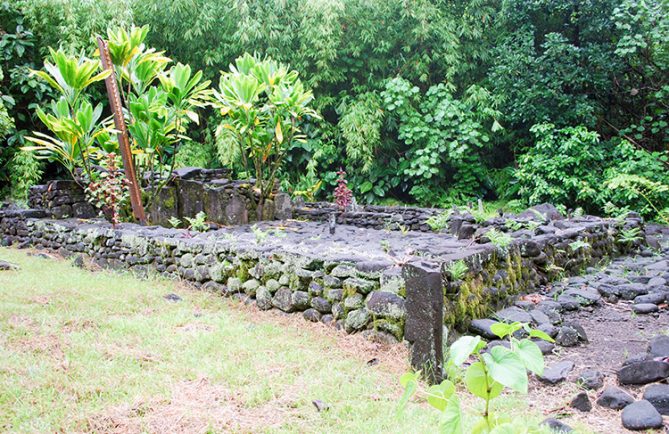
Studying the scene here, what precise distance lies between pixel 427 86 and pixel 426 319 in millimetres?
10814

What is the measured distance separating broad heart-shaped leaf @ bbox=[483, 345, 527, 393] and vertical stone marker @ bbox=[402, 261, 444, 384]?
1.86 metres

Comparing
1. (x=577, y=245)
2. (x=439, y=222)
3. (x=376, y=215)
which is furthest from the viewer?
(x=376, y=215)

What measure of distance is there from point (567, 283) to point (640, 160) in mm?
5672

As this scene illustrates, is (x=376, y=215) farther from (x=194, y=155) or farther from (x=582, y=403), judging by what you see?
(x=582, y=403)

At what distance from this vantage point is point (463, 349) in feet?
4.95

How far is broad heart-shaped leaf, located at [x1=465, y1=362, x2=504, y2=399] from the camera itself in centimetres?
151

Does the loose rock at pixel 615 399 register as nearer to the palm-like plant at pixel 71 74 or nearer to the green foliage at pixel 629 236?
the green foliage at pixel 629 236

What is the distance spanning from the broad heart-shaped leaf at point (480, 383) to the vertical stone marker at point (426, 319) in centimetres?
186

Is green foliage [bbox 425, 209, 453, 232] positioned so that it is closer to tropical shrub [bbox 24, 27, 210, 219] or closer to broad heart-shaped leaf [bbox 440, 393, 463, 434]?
tropical shrub [bbox 24, 27, 210, 219]

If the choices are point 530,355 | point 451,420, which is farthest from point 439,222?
point 451,420

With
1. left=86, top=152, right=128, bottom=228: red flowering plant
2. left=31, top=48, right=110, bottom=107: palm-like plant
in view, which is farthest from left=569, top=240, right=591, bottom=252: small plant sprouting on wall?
left=31, top=48, right=110, bottom=107: palm-like plant

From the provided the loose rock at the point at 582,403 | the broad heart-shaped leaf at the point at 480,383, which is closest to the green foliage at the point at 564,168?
the loose rock at the point at 582,403

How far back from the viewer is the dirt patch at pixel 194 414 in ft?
9.00

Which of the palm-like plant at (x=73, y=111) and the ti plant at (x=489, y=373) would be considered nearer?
the ti plant at (x=489, y=373)
